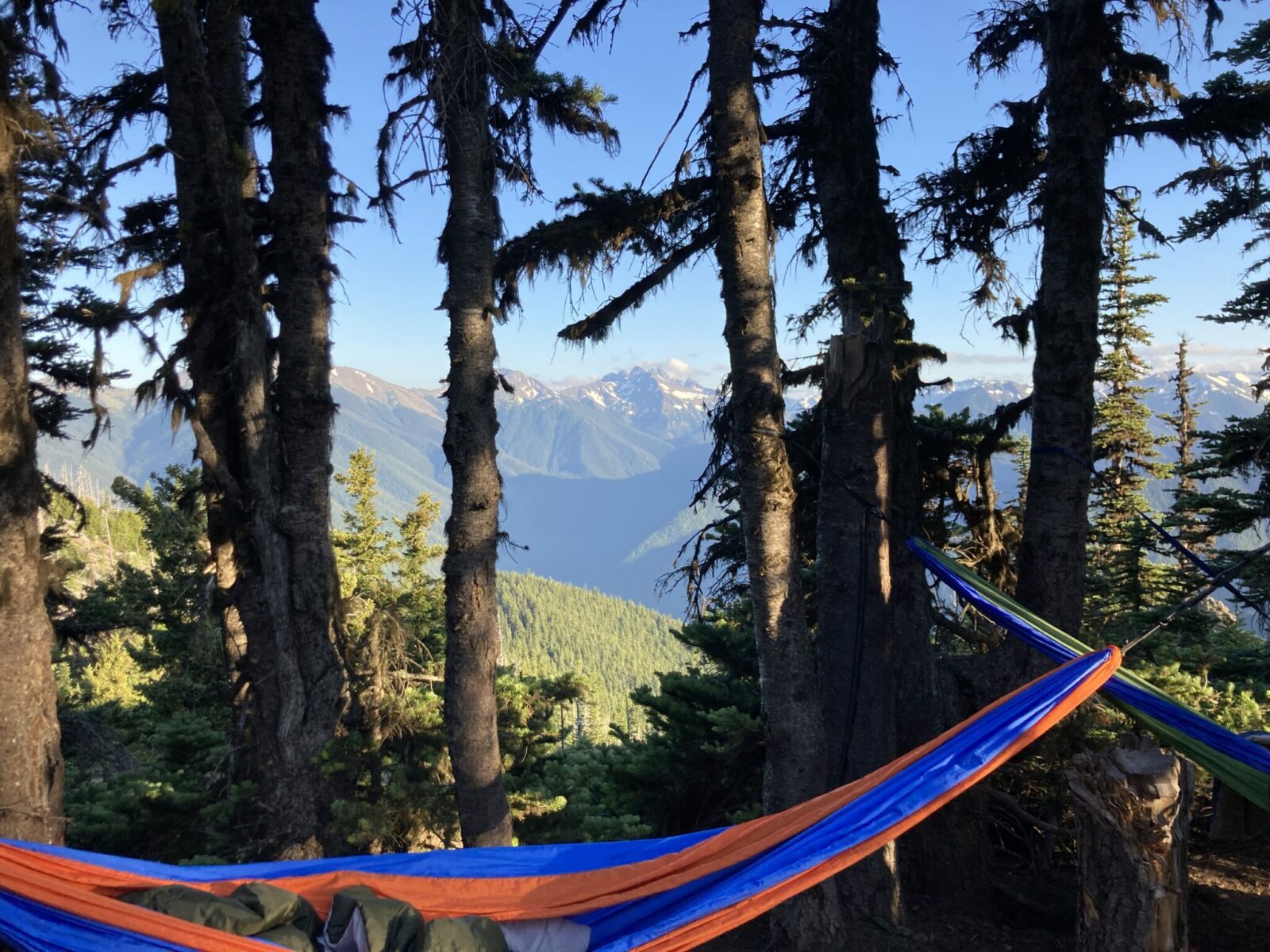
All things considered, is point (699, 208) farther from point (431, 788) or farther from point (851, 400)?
point (431, 788)

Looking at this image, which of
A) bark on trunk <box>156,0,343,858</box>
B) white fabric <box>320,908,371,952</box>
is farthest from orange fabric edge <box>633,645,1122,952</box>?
bark on trunk <box>156,0,343,858</box>

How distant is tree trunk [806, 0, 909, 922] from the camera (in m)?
4.64

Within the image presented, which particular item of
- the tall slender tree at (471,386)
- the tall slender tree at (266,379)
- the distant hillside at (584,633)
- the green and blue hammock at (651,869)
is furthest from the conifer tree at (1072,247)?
the distant hillside at (584,633)

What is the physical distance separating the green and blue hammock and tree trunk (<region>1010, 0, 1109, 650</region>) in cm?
148

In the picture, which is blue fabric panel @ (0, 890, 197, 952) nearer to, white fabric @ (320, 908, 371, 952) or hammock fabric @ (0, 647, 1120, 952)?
hammock fabric @ (0, 647, 1120, 952)

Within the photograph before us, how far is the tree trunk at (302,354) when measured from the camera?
17.8 feet

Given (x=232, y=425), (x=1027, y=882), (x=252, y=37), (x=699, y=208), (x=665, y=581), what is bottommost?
(x=1027, y=882)

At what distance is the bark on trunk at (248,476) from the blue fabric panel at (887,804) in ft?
10.6

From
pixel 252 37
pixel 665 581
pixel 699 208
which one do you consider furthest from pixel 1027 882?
pixel 252 37

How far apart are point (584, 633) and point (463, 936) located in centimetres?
12430

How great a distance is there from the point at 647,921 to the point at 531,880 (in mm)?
545

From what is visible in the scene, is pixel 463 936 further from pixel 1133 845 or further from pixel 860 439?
pixel 860 439

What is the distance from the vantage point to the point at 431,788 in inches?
216

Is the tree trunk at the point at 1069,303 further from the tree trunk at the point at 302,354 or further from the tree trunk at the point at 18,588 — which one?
the tree trunk at the point at 18,588
